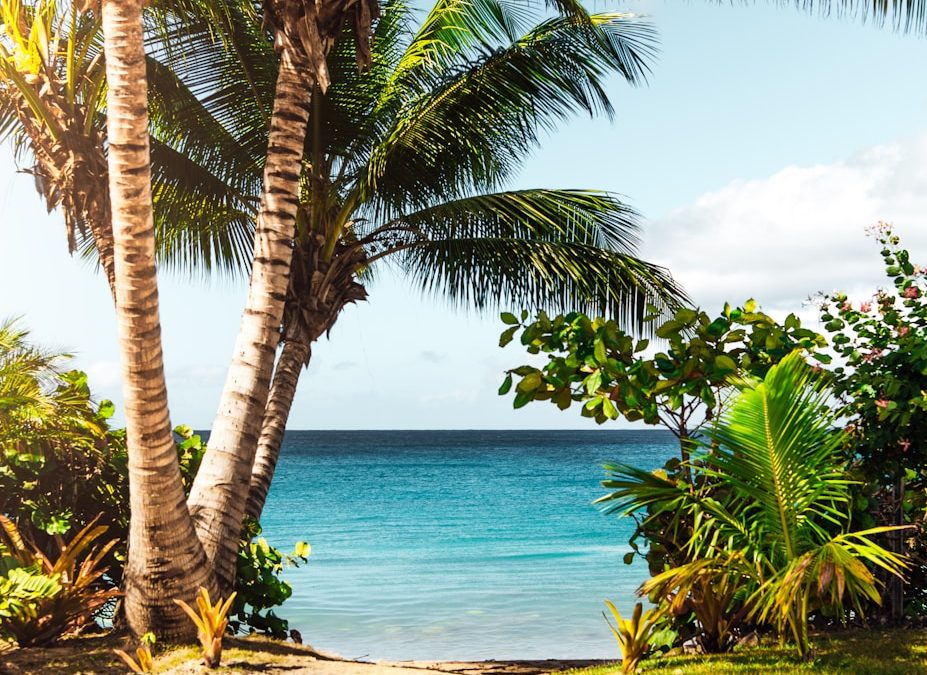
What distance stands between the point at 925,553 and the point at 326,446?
7363 cm

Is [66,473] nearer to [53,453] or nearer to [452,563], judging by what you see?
[53,453]

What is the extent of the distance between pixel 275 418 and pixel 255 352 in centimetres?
180

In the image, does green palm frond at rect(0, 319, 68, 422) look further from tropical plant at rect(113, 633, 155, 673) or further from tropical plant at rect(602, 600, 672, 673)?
tropical plant at rect(602, 600, 672, 673)

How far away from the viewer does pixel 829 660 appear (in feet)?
15.8

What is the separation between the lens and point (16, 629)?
5.86 meters

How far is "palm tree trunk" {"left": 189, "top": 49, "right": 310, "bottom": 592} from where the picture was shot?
6.38 m

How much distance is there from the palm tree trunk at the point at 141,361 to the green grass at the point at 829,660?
2887 mm

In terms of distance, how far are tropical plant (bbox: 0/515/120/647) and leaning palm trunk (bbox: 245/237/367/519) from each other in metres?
1.79


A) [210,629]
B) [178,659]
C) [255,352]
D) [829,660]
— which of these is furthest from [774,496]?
[178,659]

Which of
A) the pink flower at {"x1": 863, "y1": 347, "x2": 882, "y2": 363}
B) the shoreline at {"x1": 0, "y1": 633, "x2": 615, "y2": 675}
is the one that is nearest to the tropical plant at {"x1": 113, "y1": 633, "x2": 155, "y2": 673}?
the shoreline at {"x1": 0, "y1": 633, "x2": 615, "y2": 675}

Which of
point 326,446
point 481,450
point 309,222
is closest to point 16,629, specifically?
point 309,222

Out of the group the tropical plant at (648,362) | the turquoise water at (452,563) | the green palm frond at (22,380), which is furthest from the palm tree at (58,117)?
the turquoise water at (452,563)

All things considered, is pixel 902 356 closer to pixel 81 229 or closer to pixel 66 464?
pixel 66 464

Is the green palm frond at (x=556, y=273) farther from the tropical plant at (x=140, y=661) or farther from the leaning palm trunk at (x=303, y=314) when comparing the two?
the tropical plant at (x=140, y=661)
